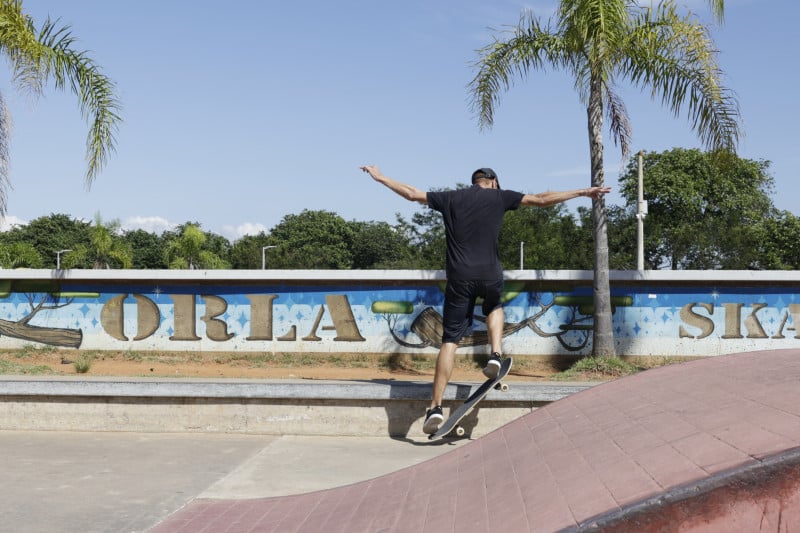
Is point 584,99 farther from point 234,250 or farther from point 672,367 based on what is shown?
point 234,250

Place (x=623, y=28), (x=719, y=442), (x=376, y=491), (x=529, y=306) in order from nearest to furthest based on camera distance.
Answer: (x=719, y=442) → (x=376, y=491) → (x=623, y=28) → (x=529, y=306)

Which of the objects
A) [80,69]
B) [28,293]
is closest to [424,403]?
[80,69]

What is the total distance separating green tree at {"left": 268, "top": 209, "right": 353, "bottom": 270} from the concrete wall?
5984cm

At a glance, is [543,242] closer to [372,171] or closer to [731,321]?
[731,321]

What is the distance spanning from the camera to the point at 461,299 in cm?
573

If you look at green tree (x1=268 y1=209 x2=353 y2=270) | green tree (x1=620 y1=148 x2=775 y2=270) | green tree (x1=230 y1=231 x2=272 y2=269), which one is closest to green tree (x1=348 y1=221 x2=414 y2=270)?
green tree (x1=268 y1=209 x2=353 y2=270)

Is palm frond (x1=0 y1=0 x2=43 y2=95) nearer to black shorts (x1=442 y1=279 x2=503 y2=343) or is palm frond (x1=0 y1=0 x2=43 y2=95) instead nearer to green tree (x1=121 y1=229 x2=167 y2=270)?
black shorts (x1=442 y1=279 x2=503 y2=343)

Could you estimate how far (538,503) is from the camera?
3098 millimetres

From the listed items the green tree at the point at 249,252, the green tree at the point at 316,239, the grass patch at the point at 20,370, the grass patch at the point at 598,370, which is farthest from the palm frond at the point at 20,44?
the green tree at the point at 316,239

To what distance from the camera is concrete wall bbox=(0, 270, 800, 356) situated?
18.2 m

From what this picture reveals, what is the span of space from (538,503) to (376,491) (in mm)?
1517

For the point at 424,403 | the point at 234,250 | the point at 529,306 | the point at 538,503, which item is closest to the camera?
the point at 538,503

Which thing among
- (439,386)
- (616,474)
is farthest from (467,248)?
(616,474)

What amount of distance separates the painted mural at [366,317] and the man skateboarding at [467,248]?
12636 mm
